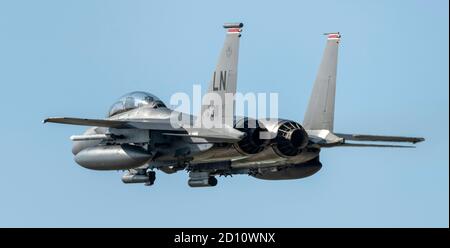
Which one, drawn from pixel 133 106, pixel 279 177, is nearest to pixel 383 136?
pixel 279 177

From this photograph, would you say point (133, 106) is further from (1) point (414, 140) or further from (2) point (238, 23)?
(1) point (414, 140)

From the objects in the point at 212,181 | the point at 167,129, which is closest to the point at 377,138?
the point at 212,181

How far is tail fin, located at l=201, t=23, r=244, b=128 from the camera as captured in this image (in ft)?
150

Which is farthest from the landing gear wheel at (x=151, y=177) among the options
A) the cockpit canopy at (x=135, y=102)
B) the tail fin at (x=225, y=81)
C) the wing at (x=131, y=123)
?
the tail fin at (x=225, y=81)

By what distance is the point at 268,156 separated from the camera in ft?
156

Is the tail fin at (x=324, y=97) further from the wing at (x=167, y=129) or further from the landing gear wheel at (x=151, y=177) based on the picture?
the landing gear wheel at (x=151, y=177)

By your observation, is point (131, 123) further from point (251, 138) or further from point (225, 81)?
point (251, 138)

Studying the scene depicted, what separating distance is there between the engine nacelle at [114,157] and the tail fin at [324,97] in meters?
5.15

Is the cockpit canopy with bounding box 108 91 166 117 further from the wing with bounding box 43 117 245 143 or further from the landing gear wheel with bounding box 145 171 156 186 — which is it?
the landing gear wheel with bounding box 145 171 156 186

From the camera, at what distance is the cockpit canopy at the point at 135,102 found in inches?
1928

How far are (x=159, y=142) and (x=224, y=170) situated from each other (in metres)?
2.92

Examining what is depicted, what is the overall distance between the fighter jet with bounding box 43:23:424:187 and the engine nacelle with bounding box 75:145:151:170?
0.03 m

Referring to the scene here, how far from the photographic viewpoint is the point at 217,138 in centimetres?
4578

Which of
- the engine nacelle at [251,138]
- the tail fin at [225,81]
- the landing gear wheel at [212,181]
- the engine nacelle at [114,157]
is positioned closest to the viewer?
the tail fin at [225,81]
